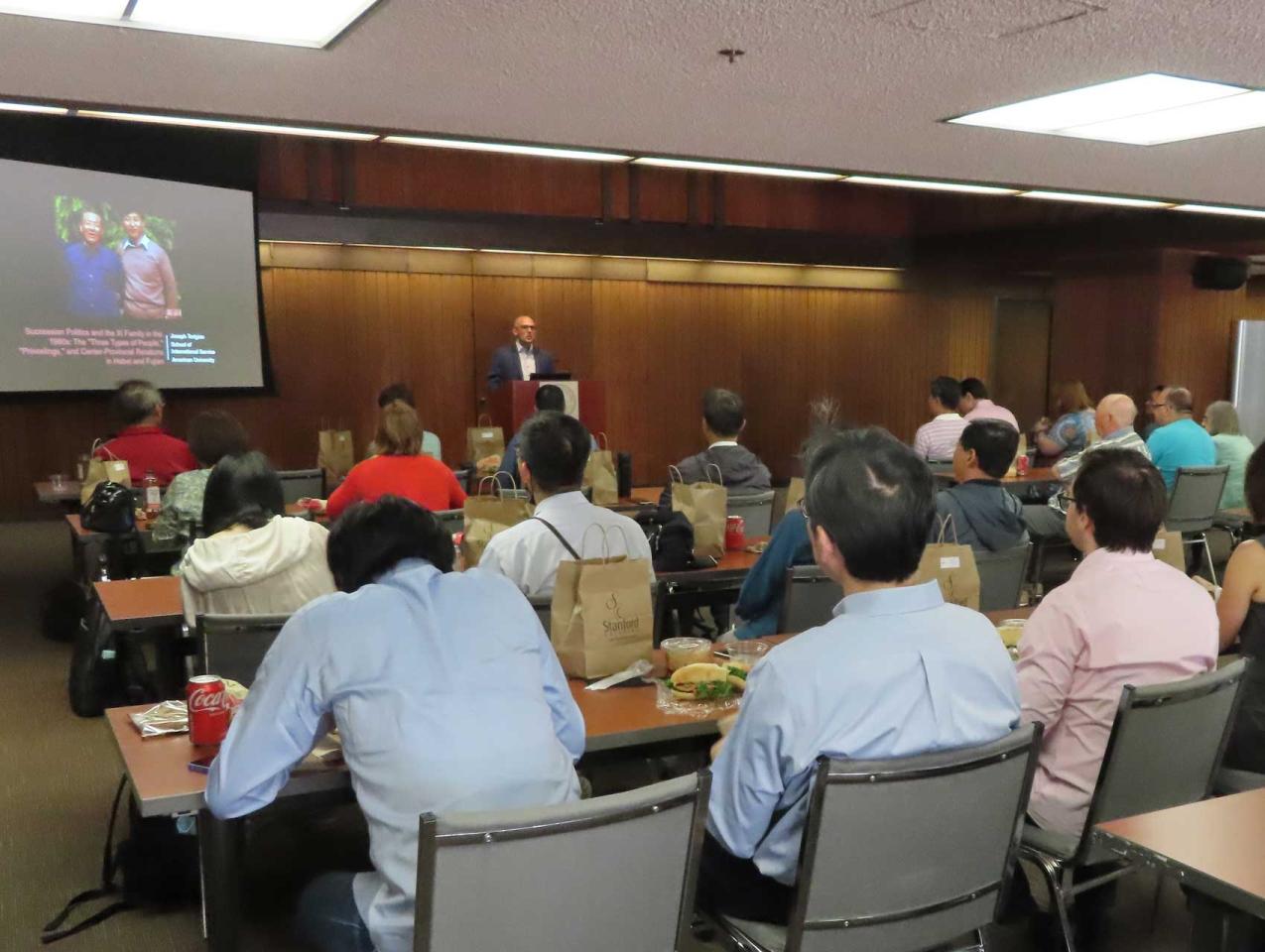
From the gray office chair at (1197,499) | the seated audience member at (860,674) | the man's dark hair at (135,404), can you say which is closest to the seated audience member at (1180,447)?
the gray office chair at (1197,499)

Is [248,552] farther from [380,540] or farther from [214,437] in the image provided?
[380,540]

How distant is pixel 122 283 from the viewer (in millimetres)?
8141

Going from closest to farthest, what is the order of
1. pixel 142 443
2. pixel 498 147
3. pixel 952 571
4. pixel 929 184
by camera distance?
1. pixel 952 571
2. pixel 498 147
3. pixel 142 443
4. pixel 929 184

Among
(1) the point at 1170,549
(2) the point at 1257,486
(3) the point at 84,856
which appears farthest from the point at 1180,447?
(3) the point at 84,856

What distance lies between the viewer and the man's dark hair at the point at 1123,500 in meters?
2.58

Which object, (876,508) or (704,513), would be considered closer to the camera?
(876,508)

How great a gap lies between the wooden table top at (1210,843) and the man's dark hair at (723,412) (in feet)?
11.2

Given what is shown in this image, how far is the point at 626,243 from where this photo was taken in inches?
416

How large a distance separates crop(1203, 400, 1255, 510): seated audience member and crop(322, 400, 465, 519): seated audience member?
5040 mm

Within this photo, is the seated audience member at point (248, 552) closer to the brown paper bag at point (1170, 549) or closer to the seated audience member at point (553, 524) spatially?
the seated audience member at point (553, 524)

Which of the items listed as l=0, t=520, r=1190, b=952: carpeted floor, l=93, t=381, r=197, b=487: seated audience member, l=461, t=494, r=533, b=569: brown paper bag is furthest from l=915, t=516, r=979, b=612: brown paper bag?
l=93, t=381, r=197, b=487: seated audience member

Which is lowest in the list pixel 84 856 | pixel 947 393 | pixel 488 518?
pixel 84 856

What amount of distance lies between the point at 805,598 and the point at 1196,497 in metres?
4.37

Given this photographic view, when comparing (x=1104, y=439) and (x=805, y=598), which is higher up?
(x=1104, y=439)
